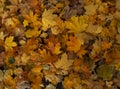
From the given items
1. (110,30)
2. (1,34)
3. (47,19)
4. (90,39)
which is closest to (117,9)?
(110,30)

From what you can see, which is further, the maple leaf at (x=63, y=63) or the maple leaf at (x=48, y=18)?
the maple leaf at (x=48, y=18)

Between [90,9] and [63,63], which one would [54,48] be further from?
[90,9]

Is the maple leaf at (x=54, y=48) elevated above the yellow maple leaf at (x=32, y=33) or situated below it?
below

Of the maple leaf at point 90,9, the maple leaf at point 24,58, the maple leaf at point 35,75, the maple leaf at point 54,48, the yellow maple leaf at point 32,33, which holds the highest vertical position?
the maple leaf at point 90,9

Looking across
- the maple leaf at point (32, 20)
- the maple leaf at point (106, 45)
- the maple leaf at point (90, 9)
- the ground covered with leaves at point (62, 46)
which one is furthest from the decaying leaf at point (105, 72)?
the maple leaf at point (32, 20)

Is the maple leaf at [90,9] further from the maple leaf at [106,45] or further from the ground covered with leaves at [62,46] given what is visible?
the maple leaf at [106,45]

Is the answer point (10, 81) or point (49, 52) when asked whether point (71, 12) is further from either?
point (10, 81)
